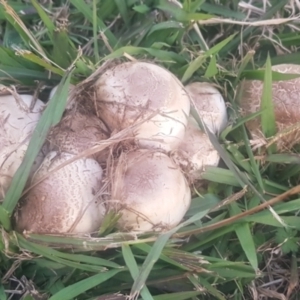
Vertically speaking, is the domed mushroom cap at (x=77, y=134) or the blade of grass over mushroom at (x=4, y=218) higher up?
the domed mushroom cap at (x=77, y=134)

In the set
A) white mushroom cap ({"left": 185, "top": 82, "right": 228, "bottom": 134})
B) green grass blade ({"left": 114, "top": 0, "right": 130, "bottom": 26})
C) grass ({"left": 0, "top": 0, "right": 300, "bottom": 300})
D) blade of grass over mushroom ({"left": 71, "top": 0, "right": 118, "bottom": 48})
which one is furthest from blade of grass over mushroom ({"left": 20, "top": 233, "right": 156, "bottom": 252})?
green grass blade ({"left": 114, "top": 0, "right": 130, "bottom": 26})

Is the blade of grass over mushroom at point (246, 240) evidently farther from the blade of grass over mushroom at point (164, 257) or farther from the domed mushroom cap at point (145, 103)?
the domed mushroom cap at point (145, 103)

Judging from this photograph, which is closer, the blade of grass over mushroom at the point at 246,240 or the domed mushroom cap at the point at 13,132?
the domed mushroom cap at the point at 13,132

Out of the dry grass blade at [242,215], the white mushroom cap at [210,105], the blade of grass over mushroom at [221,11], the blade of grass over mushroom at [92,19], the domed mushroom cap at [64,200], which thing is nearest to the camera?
the domed mushroom cap at [64,200]

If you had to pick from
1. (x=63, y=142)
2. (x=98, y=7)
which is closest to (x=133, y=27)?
(x=98, y=7)

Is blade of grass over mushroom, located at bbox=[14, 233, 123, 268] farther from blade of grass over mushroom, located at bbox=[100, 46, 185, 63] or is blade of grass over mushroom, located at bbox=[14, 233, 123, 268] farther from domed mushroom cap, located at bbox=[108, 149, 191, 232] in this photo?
blade of grass over mushroom, located at bbox=[100, 46, 185, 63]

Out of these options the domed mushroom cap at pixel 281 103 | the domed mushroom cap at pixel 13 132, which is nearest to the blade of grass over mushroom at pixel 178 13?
the domed mushroom cap at pixel 281 103
